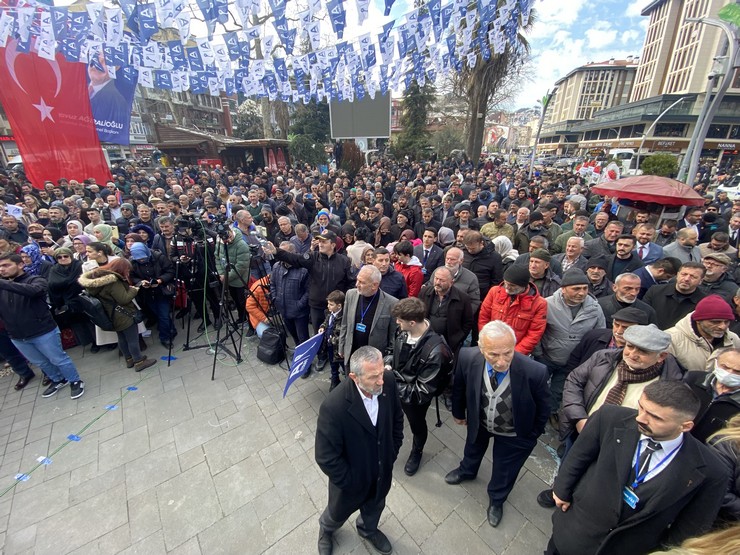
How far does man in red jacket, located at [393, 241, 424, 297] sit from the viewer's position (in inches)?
175

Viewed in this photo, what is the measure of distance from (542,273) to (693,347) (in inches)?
56.0

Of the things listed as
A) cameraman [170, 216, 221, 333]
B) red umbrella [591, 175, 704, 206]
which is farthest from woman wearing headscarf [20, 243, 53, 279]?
red umbrella [591, 175, 704, 206]

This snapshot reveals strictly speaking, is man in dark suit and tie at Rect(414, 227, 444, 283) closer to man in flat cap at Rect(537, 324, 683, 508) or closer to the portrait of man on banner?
man in flat cap at Rect(537, 324, 683, 508)

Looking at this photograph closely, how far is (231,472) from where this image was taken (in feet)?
10.1

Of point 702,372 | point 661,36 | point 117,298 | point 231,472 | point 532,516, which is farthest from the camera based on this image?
point 661,36

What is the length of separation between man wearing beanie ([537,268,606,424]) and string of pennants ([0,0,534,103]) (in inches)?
254

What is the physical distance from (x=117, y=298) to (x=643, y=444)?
18.4 feet

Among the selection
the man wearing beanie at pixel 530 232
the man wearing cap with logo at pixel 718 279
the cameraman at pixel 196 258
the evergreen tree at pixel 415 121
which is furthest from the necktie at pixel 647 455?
the evergreen tree at pixel 415 121

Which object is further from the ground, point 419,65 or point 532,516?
point 419,65

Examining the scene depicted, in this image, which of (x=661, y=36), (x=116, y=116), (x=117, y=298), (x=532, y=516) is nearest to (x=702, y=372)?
(x=532, y=516)

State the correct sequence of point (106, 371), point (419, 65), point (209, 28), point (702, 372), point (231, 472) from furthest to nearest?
point (419, 65)
point (209, 28)
point (106, 371)
point (231, 472)
point (702, 372)

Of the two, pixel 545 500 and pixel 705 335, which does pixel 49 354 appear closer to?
pixel 545 500

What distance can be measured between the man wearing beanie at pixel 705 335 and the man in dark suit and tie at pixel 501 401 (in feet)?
4.07

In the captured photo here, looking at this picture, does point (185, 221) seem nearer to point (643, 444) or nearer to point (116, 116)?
point (643, 444)
